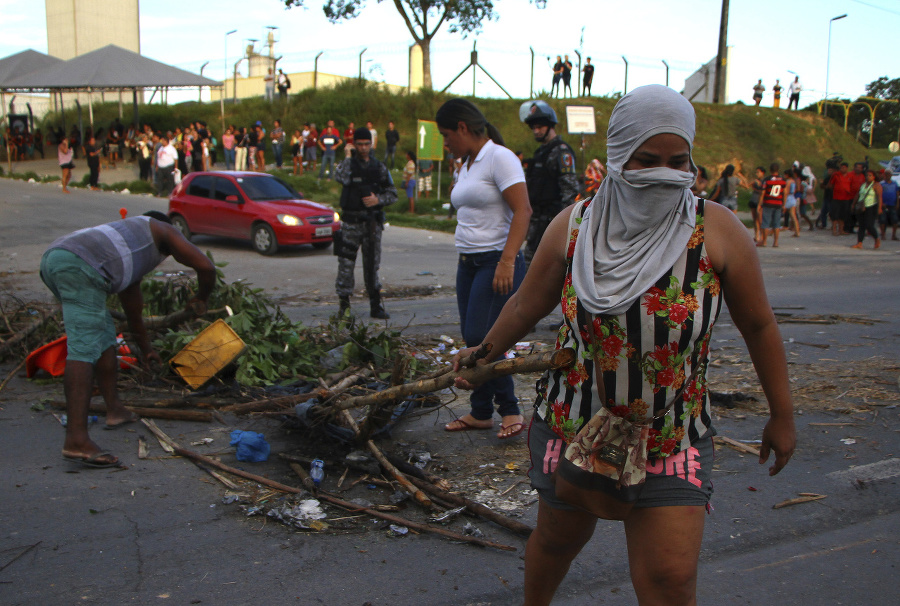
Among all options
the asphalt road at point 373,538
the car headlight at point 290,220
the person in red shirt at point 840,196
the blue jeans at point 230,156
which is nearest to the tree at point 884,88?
the person in red shirt at point 840,196

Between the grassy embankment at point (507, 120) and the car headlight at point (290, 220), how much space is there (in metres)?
13.8

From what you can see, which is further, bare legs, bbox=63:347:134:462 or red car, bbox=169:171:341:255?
red car, bbox=169:171:341:255

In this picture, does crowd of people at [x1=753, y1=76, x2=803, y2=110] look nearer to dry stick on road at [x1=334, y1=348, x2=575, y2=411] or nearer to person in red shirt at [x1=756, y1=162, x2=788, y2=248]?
person in red shirt at [x1=756, y1=162, x2=788, y2=248]

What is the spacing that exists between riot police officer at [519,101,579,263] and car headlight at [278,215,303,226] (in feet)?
23.6

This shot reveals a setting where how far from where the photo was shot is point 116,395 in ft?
15.4

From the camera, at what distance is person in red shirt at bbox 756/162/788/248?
1611cm

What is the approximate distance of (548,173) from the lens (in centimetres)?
745

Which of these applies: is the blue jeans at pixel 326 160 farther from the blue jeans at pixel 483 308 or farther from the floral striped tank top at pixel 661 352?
the floral striped tank top at pixel 661 352

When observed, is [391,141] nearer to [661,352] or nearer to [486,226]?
[486,226]

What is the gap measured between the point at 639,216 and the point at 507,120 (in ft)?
104

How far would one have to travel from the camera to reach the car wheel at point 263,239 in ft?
45.5

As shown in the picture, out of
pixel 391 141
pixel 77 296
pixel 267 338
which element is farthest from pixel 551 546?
pixel 391 141

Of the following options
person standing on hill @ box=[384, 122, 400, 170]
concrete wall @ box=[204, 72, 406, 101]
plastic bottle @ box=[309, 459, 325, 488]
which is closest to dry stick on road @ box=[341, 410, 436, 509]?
plastic bottle @ box=[309, 459, 325, 488]

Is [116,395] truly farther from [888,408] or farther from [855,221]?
[855,221]
